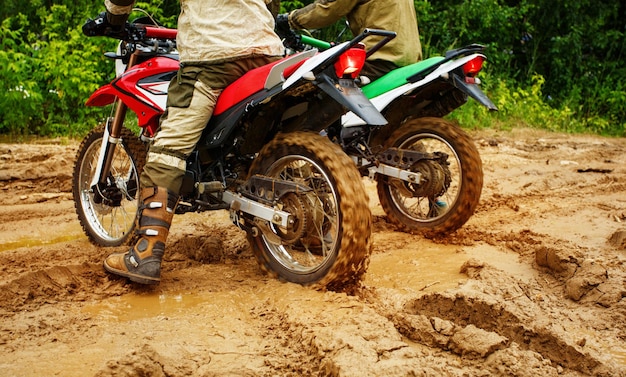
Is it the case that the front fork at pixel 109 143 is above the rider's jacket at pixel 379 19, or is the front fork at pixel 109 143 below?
below

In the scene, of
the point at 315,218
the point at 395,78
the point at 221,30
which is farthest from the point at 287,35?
the point at 315,218

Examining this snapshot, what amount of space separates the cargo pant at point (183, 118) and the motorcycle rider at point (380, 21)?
4.76 feet

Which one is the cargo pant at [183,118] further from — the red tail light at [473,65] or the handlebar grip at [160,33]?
the red tail light at [473,65]

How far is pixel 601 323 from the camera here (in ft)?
10.3

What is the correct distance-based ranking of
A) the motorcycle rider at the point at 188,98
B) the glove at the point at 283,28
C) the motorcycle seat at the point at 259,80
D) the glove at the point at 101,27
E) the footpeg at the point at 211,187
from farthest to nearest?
the glove at the point at 283,28, the glove at the point at 101,27, the footpeg at the point at 211,187, the motorcycle rider at the point at 188,98, the motorcycle seat at the point at 259,80

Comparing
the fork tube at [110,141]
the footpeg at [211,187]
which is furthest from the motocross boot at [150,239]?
the fork tube at [110,141]

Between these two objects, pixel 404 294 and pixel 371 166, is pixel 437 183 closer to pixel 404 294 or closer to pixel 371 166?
pixel 371 166

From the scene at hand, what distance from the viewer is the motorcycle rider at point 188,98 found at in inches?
140

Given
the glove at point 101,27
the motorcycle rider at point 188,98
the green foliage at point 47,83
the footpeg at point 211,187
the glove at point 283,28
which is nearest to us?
the motorcycle rider at point 188,98

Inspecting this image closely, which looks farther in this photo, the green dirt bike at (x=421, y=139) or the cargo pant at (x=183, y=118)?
the green dirt bike at (x=421, y=139)

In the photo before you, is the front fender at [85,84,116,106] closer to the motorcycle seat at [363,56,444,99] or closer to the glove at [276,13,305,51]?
the glove at [276,13,305,51]

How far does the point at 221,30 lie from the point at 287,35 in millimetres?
1277

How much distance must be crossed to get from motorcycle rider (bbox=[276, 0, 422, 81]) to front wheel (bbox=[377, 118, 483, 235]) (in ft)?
1.63

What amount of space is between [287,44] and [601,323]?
108 inches
